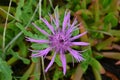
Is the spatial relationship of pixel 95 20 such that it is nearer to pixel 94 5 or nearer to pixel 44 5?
pixel 94 5

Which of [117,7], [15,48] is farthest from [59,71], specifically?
[117,7]

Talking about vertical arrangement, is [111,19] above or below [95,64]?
above

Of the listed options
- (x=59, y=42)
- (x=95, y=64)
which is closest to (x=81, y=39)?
(x=95, y=64)

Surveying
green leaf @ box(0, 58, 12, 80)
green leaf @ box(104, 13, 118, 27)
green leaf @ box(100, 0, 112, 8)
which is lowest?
green leaf @ box(0, 58, 12, 80)

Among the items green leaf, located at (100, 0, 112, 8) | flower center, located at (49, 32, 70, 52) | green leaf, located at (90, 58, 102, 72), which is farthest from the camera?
green leaf, located at (100, 0, 112, 8)

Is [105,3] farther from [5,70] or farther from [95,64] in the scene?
[5,70]

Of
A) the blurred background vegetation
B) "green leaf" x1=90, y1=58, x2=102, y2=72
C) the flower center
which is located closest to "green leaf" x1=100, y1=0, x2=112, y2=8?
the blurred background vegetation

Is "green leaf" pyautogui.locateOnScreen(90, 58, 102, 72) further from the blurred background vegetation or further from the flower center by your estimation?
the flower center

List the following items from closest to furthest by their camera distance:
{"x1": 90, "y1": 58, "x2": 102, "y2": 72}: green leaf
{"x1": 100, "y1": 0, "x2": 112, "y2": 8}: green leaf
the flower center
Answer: the flower center < {"x1": 90, "y1": 58, "x2": 102, "y2": 72}: green leaf < {"x1": 100, "y1": 0, "x2": 112, "y2": 8}: green leaf
